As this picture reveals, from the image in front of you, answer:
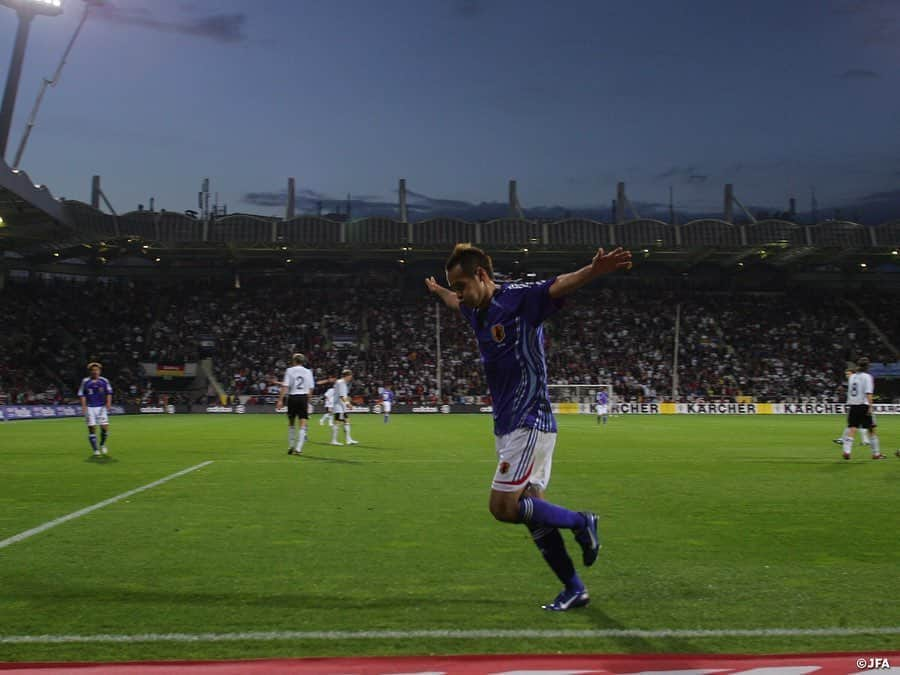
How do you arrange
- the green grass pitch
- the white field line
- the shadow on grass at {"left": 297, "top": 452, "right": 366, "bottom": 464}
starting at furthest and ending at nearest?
the shadow on grass at {"left": 297, "top": 452, "right": 366, "bottom": 464} → the green grass pitch → the white field line

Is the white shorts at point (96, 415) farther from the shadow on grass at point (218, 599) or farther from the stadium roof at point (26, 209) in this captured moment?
the stadium roof at point (26, 209)

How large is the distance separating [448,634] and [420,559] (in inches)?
84.4

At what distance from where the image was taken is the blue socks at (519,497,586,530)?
4820 mm

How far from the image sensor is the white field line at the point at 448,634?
425 centimetres

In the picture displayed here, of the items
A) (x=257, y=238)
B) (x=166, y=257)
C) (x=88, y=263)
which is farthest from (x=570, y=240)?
(x=88, y=263)

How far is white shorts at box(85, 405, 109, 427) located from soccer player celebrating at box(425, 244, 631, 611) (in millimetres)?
14763

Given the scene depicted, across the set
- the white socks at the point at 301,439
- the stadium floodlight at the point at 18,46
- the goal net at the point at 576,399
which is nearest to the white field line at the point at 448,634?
the white socks at the point at 301,439

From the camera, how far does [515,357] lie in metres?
4.91

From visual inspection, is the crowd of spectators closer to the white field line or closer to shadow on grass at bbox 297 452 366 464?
shadow on grass at bbox 297 452 366 464

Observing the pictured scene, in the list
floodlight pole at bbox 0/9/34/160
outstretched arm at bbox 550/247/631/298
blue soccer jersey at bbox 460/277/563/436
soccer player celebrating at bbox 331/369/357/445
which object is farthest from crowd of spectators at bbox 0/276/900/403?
outstretched arm at bbox 550/247/631/298

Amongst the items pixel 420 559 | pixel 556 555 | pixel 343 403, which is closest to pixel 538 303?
pixel 556 555

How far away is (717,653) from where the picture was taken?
3.99 metres

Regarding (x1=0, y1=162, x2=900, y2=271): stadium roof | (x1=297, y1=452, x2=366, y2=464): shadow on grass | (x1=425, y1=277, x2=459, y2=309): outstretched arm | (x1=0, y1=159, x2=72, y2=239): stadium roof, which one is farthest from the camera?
(x1=0, y1=162, x2=900, y2=271): stadium roof

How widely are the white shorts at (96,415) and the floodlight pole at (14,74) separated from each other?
99.2 ft
